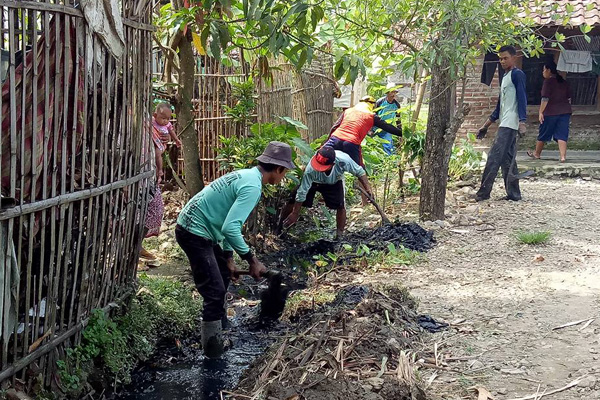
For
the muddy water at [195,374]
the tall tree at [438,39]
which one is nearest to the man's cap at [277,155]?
the muddy water at [195,374]

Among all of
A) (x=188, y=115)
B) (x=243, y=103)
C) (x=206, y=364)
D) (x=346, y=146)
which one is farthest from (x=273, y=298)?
(x=346, y=146)

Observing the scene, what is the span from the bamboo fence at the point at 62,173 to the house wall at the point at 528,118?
32.6 feet

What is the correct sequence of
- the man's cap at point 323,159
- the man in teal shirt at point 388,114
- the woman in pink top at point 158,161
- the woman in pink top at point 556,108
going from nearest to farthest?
the woman in pink top at point 158,161 < the man's cap at point 323,159 < the man in teal shirt at point 388,114 < the woman in pink top at point 556,108

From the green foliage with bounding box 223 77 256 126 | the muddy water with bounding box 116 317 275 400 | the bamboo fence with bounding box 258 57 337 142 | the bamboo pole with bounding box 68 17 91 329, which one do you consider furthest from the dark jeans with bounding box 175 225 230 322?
the green foliage with bounding box 223 77 256 126

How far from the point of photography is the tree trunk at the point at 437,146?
8.19 meters

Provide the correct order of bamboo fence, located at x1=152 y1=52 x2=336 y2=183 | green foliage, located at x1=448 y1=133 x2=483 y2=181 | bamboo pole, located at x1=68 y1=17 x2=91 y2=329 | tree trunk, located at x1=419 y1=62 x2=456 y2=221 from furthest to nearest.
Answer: green foliage, located at x1=448 y1=133 x2=483 y2=181 < bamboo fence, located at x1=152 y1=52 x2=336 y2=183 < tree trunk, located at x1=419 y1=62 x2=456 y2=221 < bamboo pole, located at x1=68 y1=17 x2=91 y2=329

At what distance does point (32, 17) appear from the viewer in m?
3.44

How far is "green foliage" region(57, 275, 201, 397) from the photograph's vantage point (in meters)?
4.09

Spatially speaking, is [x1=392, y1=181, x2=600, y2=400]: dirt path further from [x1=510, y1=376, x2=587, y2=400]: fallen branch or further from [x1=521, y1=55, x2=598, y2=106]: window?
[x1=521, y1=55, x2=598, y2=106]: window

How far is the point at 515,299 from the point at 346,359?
2.04 metres

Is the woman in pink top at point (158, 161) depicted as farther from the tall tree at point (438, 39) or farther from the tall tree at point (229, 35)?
the tall tree at point (438, 39)

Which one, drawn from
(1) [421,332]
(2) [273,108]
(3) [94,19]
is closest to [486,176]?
(2) [273,108]

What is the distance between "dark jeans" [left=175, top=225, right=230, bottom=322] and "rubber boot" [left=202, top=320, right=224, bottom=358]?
1.7 inches

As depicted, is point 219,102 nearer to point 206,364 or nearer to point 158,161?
point 158,161
